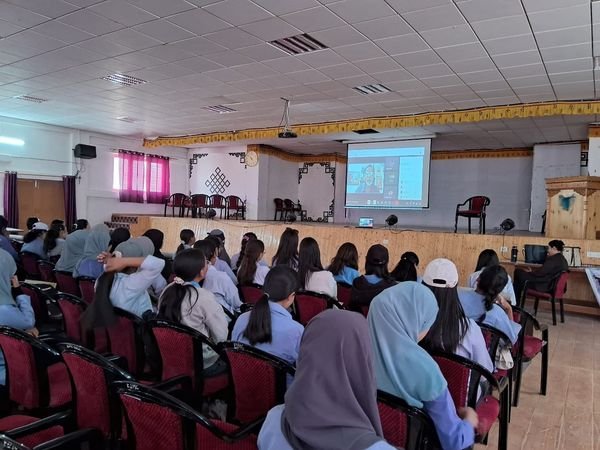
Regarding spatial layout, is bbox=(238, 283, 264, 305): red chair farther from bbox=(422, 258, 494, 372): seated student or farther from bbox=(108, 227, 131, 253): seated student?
bbox=(422, 258, 494, 372): seated student

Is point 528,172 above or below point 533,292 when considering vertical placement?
above

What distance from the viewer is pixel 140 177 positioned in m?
12.7

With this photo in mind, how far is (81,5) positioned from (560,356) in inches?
226

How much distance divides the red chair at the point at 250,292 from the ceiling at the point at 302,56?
8.40 feet

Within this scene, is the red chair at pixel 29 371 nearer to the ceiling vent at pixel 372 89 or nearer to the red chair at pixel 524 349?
the red chair at pixel 524 349

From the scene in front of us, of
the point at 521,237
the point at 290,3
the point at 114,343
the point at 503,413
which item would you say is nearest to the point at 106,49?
the point at 290,3

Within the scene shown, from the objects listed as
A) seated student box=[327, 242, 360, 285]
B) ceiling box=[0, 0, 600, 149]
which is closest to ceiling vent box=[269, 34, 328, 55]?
ceiling box=[0, 0, 600, 149]

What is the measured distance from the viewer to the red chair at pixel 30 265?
5.18 m

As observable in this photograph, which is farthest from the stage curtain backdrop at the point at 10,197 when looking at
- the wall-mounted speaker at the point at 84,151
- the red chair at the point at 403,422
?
the red chair at the point at 403,422

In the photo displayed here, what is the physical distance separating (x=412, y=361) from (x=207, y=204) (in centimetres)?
1084

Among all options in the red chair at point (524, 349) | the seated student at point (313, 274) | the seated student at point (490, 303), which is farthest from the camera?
the seated student at point (313, 274)

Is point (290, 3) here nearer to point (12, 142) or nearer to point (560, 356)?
point (560, 356)

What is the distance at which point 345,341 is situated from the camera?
1103 millimetres

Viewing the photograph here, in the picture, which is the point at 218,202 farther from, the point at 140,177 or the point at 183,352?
the point at 183,352
